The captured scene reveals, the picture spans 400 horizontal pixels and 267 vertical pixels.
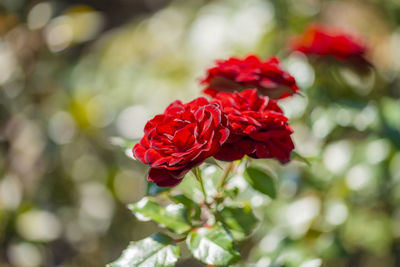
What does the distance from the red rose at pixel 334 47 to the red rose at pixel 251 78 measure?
0.43 metres

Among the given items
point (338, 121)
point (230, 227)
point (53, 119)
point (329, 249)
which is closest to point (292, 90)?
point (230, 227)

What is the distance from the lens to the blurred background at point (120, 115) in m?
1.41

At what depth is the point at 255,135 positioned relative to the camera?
0.67 meters

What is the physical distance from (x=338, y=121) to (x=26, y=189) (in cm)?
131

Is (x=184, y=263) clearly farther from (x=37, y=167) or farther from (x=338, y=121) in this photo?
(x=338, y=121)

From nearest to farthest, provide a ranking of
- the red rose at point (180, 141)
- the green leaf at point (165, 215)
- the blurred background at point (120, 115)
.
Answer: the red rose at point (180, 141)
the green leaf at point (165, 215)
the blurred background at point (120, 115)

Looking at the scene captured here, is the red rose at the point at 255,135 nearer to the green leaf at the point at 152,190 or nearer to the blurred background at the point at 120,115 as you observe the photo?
the green leaf at the point at 152,190

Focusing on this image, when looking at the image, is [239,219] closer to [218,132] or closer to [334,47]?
[218,132]

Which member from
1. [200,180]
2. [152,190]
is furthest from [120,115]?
[200,180]

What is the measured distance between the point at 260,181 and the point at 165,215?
0.65 ft

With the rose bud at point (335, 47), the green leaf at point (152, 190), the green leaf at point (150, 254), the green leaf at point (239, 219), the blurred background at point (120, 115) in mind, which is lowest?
the blurred background at point (120, 115)

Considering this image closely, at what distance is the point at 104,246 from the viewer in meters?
2.09

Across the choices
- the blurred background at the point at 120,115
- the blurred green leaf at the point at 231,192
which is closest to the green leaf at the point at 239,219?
the blurred green leaf at the point at 231,192

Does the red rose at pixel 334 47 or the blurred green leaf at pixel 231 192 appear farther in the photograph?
the red rose at pixel 334 47
